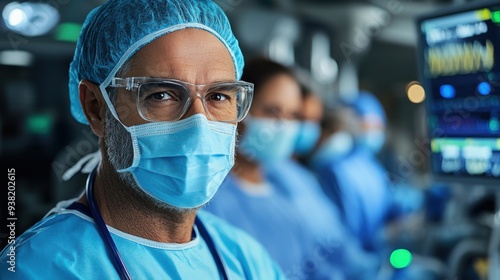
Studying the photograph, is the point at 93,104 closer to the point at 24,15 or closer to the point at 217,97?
the point at 217,97

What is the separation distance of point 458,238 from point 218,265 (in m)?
1.76

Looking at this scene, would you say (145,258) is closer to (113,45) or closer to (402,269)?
(113,45)

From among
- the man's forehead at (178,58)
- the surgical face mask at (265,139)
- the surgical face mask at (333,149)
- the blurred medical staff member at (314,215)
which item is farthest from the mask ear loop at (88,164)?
the surgical face mask at (333,149)

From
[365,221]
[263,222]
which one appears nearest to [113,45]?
[263,222]

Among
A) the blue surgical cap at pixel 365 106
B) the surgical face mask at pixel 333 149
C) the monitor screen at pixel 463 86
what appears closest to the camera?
the monitor screen at pixel 463 86

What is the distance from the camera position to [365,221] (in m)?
4.20

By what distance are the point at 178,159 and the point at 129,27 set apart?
27 centimetres

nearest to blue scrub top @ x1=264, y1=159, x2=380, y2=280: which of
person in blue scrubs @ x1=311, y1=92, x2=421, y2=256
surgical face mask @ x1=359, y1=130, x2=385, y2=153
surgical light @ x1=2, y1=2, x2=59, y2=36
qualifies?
person in blue scrubs @ x1=311, y1=92, x2=421, y2=256

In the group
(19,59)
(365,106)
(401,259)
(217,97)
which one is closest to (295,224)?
(401,259)

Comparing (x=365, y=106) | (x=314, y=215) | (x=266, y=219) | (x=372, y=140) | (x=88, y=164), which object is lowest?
(x=372, y=140)

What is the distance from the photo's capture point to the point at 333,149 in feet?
14.0

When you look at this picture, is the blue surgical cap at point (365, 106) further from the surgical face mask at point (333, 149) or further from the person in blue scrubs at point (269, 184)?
the person in blue scrubs at point (269, 184)

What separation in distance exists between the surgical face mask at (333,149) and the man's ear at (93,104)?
10.1 feet

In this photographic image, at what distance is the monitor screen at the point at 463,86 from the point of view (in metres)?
1.72
